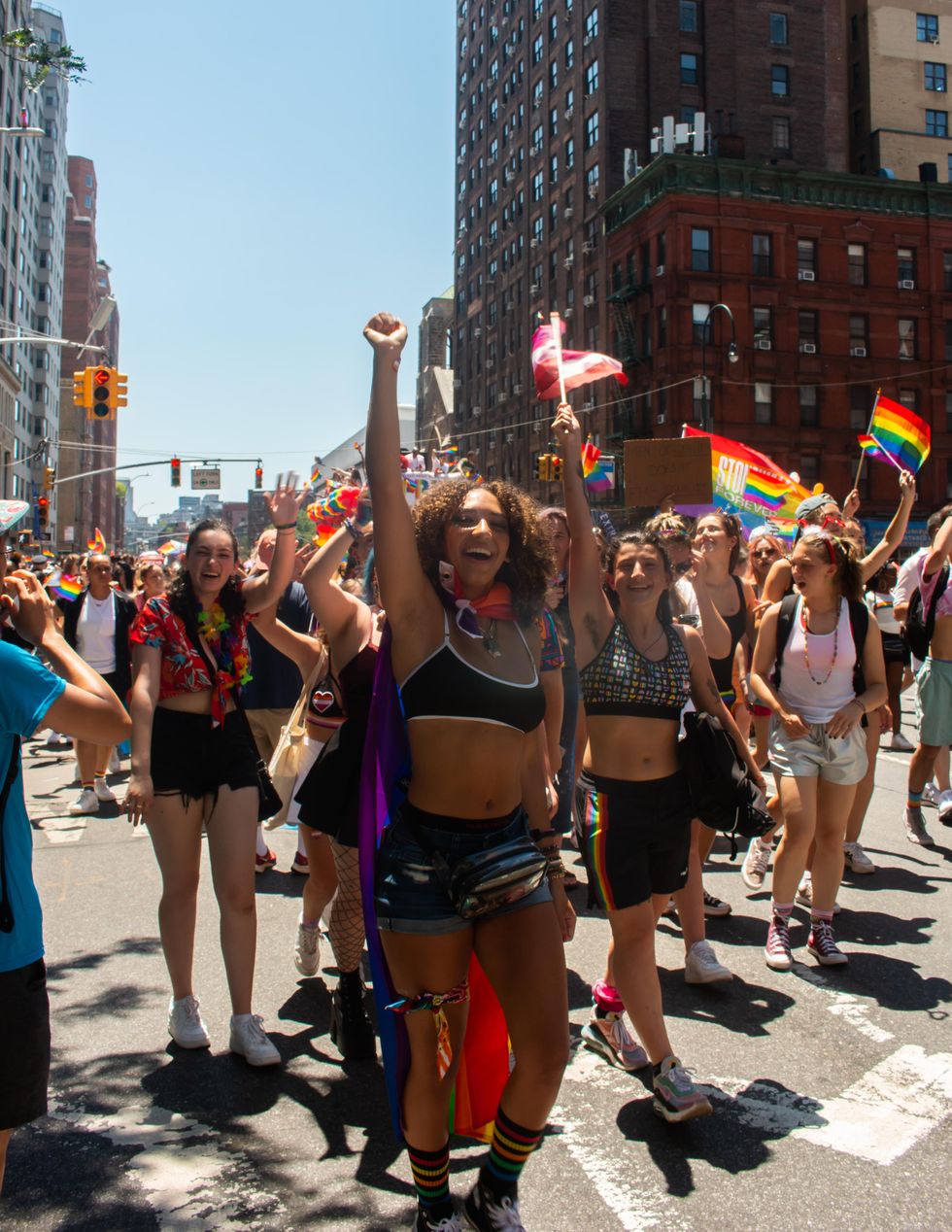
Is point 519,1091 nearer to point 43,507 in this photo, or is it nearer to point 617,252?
point 43,507

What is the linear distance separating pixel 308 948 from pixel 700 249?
43.2 meters

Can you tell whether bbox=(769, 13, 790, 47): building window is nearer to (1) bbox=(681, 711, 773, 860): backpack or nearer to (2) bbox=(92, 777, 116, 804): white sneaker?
(2) bbox=(92, 777, 116, 804): white sneaker

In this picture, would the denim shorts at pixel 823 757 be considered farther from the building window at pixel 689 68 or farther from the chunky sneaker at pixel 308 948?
the building window at pixel 689 68

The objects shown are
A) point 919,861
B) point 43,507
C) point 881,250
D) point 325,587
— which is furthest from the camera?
point 881,250

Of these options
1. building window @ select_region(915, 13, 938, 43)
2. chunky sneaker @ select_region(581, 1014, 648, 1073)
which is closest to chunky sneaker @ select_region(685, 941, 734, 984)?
chunky sneaker @ select_region(581, 1014, 648, 1073)

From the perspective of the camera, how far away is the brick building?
43188mm

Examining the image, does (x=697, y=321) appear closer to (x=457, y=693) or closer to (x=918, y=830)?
(x=918, y=830)

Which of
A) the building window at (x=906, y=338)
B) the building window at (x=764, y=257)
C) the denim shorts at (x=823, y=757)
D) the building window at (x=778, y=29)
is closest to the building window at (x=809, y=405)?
the building window at (x=906, y=338)

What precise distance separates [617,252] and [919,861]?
4433cm

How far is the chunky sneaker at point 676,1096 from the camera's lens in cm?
361

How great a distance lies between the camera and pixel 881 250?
46250mm

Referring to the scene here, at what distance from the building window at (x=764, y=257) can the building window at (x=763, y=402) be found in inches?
188

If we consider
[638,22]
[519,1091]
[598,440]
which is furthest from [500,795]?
[638,22]

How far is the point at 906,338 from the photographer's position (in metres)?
46.5
